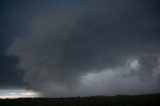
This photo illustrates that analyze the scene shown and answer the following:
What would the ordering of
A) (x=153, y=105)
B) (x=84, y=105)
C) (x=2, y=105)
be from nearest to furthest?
1. (x=153, y=105)
2. (x=84, y=105)
3. (x=2, y=105)

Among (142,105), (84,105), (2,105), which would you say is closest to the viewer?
(142,105)

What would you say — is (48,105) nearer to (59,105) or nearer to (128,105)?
(59,105)

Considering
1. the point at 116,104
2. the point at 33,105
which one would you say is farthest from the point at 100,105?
the point at 33,105

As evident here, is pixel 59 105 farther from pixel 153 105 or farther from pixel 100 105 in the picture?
pixel 153 105

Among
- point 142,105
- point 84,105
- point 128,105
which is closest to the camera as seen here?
point 142,105

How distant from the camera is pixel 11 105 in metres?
76.7

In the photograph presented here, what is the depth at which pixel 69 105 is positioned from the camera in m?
69.1

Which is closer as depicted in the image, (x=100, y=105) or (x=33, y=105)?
(x=100, y=105)

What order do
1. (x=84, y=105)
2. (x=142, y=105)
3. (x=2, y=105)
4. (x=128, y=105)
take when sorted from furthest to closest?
(x=2, y=105) < (x=84, y=105) < (x=128, y=105) < (x=142, y=105)

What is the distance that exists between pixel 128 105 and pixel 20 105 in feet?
124

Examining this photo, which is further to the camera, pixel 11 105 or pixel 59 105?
pixel 11 105

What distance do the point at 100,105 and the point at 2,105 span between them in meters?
34.7

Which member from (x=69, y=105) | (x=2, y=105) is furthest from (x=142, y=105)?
(x=2, y=105)

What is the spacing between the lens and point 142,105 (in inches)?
2356
